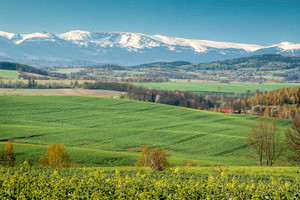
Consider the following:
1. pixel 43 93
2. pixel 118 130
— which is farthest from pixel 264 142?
pixel 43 93

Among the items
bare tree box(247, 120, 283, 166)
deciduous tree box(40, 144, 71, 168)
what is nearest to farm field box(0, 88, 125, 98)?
bare tree box(247, 120, 283, 166)

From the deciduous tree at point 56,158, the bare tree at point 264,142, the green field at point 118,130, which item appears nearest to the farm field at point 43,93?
the green field at point 118,130

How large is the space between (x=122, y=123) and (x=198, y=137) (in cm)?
2958

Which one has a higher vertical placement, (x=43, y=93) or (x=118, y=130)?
(x=43, y=93)

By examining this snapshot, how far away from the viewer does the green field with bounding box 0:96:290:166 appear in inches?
2537

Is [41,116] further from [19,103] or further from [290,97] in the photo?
[290,97]

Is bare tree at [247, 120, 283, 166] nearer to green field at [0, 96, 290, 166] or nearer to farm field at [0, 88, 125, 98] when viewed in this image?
green field at [0, 96, 290, 166]

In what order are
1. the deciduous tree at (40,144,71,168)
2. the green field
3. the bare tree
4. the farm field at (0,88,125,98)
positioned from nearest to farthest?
the deciduous tree at (40,144,71,168) < the bare tree < the green field < the farm field at (0,88,125,98)

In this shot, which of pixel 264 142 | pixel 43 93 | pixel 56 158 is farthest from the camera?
pixel 43 93

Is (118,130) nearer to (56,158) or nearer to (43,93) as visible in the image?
(56,158)

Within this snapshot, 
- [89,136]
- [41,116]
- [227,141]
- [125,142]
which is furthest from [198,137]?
[41,116]

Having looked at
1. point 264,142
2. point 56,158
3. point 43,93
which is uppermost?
point 43,93

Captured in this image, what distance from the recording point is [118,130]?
293 feet

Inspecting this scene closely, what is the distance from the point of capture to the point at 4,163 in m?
50.3
